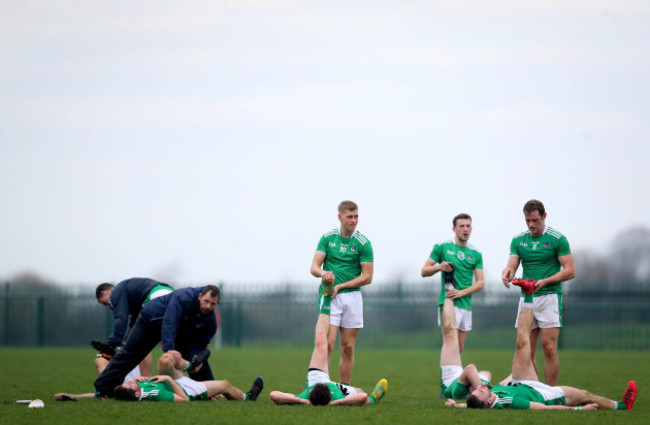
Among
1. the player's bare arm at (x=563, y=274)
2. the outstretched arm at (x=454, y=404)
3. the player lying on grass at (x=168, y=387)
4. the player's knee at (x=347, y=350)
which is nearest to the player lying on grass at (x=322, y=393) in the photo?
the outstretched arm at (x=454, y=404)

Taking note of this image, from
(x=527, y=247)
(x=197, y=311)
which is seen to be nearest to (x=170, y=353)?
(x=197, y=311)

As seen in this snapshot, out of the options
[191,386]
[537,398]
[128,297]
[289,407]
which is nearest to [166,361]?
[191,386]

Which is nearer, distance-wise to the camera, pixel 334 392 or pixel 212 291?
pixel 334 392

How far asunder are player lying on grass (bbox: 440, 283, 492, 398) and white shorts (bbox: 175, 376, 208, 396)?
10.1ft

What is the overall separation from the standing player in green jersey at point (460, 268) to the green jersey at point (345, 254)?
1.17m

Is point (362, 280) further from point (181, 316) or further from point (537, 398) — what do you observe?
point (537, 398)

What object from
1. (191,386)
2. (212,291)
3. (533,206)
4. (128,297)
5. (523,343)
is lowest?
(191,386)

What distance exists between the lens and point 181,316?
1102cm

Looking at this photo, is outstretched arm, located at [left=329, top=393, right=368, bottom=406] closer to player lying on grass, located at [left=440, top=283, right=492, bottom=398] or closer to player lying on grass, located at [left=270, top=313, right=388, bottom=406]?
player lying on grass, located at [left=270, top=313, right=388, bottom=406]

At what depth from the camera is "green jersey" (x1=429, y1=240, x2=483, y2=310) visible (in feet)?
43.5

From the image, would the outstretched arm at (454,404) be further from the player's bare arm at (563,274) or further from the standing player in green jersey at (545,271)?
the player's bare arm at (563,274)

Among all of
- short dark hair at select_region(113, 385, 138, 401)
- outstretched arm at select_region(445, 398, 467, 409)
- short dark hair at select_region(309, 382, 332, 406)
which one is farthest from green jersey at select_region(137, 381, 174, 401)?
outstretched arm at select_region(445, 398, 467, 409)

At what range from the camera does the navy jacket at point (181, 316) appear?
1083 centimetres

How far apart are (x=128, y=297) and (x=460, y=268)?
4.88m
